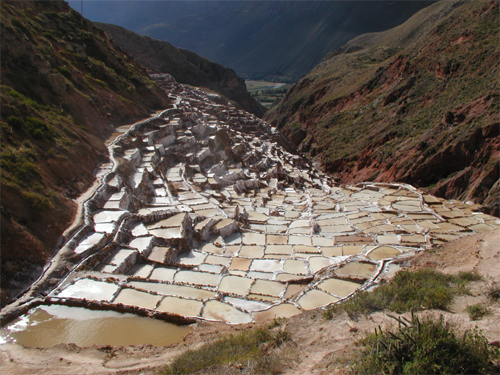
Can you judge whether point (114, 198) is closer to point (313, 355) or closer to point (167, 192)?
point (167, 192)

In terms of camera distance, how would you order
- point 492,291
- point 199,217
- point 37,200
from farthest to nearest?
point 199,217 < point 37,200 < point 492,291

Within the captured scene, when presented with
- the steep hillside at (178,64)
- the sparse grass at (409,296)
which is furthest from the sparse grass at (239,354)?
the steep hillside at (178,64)

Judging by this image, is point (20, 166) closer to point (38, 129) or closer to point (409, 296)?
point (38, 129)

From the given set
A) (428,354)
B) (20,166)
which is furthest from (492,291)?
(20,166)

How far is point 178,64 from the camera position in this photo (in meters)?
49.0

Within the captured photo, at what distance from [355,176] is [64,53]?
20.1 metres

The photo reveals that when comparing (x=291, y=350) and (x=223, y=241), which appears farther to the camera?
(x=223, y=241)

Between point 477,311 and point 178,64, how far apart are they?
165ft

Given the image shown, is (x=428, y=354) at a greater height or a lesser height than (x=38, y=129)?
lesser

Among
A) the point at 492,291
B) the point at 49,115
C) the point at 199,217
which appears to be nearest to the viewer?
the point at 492,291

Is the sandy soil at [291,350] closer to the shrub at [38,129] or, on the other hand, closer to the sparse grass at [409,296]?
the sparse grass at [409,296]

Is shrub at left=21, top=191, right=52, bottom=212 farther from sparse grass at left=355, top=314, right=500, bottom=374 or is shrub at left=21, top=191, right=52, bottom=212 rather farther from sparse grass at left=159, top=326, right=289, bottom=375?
sparse grass at left=355, top=314, right=500, bottom=374

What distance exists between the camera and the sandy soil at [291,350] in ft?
12.1

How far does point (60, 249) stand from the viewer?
6.04 metres
